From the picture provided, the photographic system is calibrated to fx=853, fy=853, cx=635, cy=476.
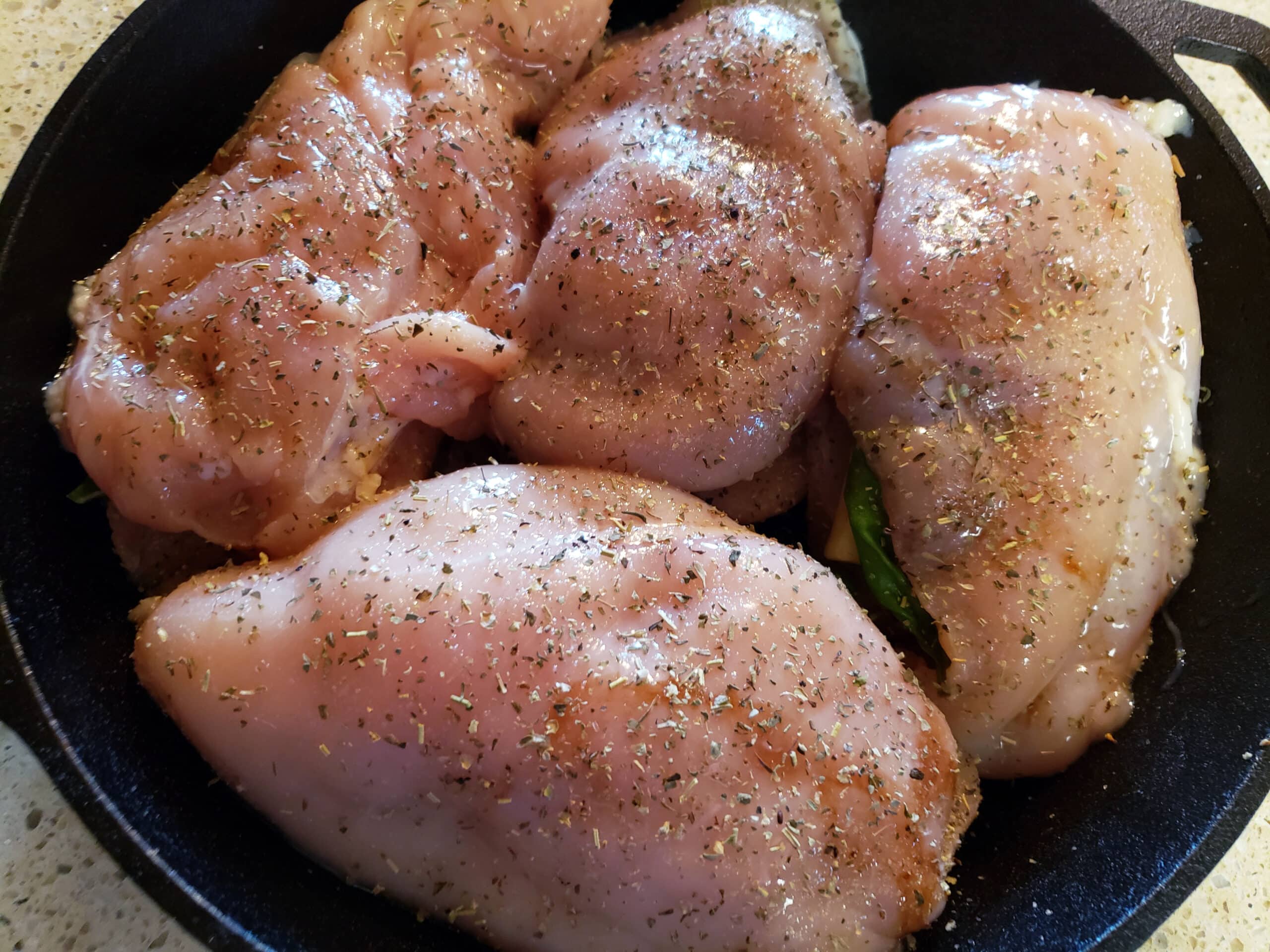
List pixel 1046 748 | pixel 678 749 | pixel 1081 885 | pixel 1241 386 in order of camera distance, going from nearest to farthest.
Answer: pixel 678 749
pixel 1081 885
pixel 1046 748
pixel 1241 386

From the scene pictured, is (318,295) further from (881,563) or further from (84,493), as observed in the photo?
(881,563)

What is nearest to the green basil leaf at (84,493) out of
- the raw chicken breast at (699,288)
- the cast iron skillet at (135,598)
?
the cast iron skillet at (135,598)

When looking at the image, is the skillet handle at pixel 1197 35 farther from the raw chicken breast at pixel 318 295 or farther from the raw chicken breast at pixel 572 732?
the raw chicken breast at pixel 572 732

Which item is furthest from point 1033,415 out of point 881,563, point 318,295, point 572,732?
point 318,295

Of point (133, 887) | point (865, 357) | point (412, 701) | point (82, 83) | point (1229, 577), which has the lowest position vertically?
point (133, 887)

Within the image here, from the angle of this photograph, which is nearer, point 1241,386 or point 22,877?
point 22,877

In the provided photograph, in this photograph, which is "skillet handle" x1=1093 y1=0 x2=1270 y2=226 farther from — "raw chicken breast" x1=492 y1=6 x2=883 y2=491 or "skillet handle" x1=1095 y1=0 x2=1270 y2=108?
"raw chicken breast" x1=492 y1=6 x2=883 y2=491

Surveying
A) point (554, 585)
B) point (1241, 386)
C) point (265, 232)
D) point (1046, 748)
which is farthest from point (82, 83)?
point (1241, 386)

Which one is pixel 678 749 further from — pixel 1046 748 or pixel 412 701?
pixel 1046 748
